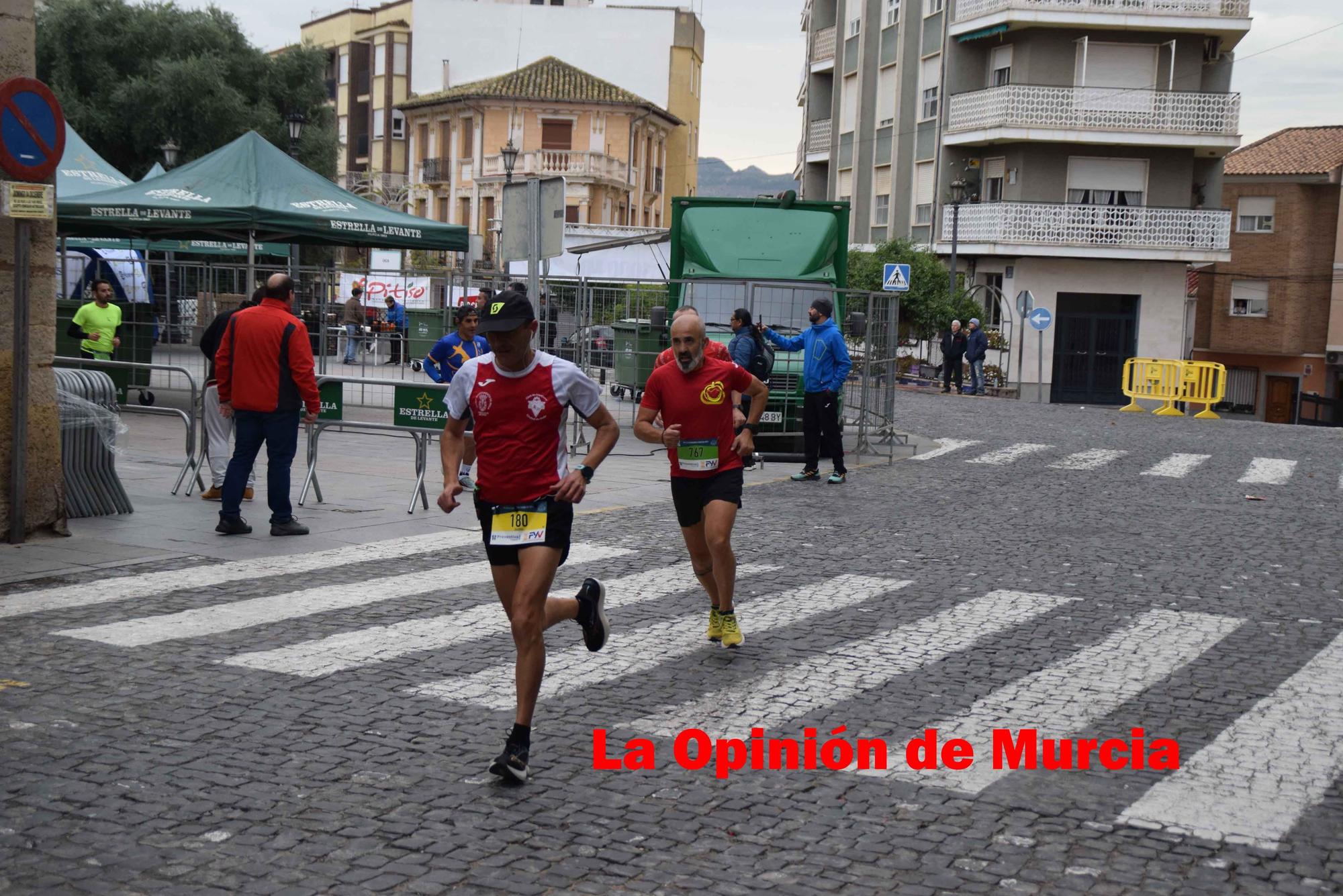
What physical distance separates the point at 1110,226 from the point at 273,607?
36.8 metres

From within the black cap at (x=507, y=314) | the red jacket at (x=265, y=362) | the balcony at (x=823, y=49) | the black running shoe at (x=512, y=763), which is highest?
the balcony at (x=823, y=49)

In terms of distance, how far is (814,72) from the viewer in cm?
5422

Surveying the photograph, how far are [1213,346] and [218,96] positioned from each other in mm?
33678

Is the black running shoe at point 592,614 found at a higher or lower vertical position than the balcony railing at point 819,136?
lower

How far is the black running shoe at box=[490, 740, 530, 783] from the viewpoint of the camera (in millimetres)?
5266

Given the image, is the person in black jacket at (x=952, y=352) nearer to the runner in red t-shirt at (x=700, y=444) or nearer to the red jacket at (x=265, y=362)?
the red jacket at (x=265, y=362)

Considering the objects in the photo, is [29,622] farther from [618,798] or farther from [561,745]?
[618,798]

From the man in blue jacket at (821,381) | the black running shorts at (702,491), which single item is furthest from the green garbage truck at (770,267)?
the black running shorts at (702,491)

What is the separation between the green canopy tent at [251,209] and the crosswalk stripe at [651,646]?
38.3 ft

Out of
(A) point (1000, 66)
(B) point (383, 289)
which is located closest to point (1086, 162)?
(A) point (1000, 66)

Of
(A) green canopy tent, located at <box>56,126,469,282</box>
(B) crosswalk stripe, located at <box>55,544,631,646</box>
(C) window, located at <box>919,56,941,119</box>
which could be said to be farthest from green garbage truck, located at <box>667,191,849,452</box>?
(C) window, located at <box>919,56,941,119</box>

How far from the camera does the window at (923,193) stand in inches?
1784

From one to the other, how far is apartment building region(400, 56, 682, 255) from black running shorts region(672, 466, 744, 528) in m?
57.8

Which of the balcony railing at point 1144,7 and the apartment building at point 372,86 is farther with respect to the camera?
the apartment building at point 372,86
